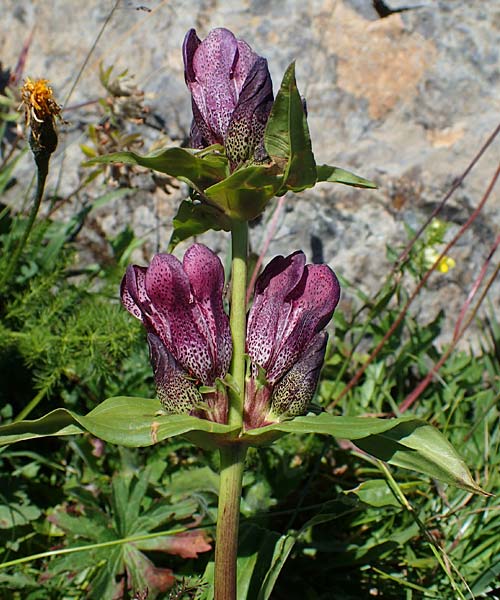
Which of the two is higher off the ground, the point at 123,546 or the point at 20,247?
the point at 20,247

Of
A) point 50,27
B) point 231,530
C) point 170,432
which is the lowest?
point 231,530

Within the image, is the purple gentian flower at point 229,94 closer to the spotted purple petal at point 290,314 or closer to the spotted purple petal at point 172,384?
the spotted purple petal at point 290,314

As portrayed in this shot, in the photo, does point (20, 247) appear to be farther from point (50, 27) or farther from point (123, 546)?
point (50, 27)

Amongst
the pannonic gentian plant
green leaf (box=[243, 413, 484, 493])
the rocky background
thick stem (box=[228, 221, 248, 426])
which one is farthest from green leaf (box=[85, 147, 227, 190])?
the rocky background

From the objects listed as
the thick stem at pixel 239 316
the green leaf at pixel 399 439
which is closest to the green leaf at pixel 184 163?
the thick stem at pixel 239 316

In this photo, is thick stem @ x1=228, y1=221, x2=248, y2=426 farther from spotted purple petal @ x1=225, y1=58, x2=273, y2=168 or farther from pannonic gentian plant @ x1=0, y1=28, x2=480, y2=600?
spotted purple petal @ x1=225, y1=58, x2=273, y2=168

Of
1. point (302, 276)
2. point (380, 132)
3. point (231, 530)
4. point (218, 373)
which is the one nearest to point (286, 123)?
point (302, 276)
